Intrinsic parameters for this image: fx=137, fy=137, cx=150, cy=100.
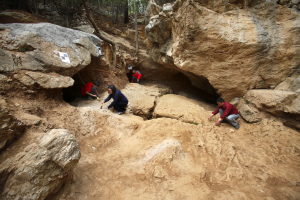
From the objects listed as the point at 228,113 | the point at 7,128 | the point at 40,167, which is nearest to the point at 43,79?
the point at 7,128

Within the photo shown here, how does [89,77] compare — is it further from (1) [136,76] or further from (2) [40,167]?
(2) [40,167]

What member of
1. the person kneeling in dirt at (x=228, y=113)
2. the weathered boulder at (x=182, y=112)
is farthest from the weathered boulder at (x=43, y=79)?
the person kneeling in dirt at (x=228, y=113)

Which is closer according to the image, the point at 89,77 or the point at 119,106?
the point at 119,106

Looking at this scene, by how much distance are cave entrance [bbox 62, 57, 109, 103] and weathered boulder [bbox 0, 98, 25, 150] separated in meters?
4.41

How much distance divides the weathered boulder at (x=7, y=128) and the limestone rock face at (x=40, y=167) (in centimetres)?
32

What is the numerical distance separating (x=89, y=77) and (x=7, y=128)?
495 centimetres

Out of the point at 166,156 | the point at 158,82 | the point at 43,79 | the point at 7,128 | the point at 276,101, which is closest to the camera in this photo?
the point at 7,128

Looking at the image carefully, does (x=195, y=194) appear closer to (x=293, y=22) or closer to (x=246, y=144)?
(x=246, y=144)

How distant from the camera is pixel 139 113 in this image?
505cm

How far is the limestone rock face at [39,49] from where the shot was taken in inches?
136

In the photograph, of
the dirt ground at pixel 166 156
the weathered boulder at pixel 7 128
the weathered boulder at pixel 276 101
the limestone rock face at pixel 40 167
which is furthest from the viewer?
the weathered boulder at pixel 276 101

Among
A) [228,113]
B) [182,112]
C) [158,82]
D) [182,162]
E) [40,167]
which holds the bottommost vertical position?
[158,82]

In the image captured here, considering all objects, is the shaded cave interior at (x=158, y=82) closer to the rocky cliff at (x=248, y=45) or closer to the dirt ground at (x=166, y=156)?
the rocky cliff at (x=248, y=45)

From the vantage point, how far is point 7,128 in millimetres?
1880
